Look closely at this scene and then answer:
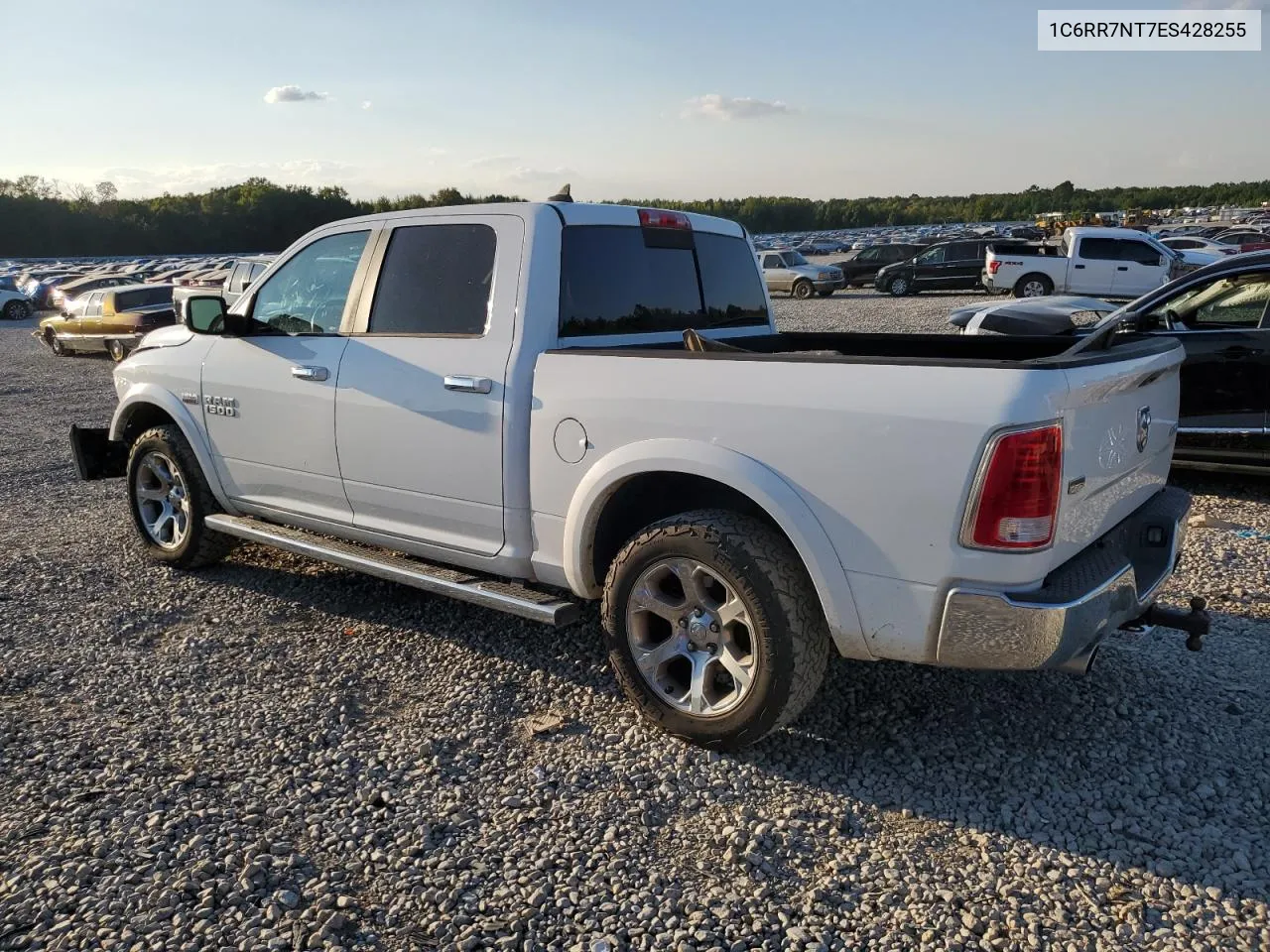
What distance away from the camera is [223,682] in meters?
4.10

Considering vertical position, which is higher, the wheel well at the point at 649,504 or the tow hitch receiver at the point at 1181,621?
the wheel well at the point at 649,504

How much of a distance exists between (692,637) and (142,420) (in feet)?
13.7

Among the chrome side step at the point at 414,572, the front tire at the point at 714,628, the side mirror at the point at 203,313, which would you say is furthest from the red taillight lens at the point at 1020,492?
the side mirror at the point at 203,313

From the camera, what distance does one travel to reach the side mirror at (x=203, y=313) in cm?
490

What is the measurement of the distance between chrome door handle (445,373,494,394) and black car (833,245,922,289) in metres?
29.9

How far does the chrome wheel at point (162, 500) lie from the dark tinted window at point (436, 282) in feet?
6.38

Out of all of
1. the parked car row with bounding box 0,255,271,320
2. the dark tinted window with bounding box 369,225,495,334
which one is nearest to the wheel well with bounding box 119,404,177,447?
the dark tinted window with bounding box 369,225,495,334

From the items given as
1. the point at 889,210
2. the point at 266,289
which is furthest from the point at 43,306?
the point at 889,210

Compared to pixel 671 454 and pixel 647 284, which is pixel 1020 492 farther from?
pixel 647 284

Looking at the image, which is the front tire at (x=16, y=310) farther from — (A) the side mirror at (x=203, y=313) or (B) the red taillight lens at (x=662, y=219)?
(B) the red taillight lens at (x=662, y=219)

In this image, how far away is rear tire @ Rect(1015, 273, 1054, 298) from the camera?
23.0 m

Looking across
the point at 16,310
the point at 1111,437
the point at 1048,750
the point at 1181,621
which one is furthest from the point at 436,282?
the point at 16,310

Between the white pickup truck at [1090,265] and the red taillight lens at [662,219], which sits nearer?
the red taillight lens at [662,219]

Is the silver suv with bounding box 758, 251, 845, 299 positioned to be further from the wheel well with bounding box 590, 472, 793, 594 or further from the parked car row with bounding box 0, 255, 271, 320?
the wheel well with bounding box 590, 472, 793, 594
